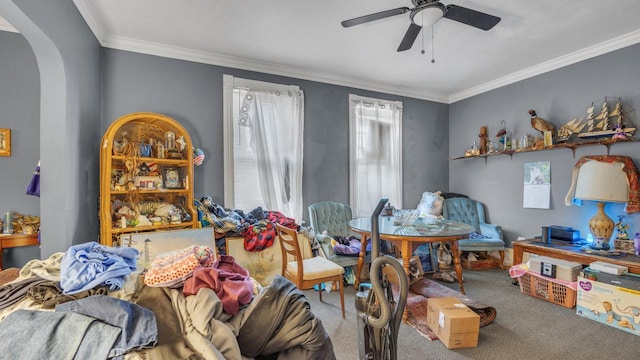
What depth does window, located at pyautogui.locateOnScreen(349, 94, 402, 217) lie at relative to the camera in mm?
4234

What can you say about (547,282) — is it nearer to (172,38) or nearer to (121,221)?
(121,221)

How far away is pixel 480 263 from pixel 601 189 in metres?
1.63

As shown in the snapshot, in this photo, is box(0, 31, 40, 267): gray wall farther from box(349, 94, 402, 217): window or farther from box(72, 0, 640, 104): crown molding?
box(349, 94, 402, 217): window

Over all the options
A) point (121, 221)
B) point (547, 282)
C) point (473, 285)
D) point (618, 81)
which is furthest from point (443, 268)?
point (121, 221)

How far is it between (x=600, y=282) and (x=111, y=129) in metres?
4.53

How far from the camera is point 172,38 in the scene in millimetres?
3006

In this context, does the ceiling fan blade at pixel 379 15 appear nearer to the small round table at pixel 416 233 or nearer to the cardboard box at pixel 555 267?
the small round table at pixel 416 233

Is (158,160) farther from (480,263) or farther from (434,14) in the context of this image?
(480,263)

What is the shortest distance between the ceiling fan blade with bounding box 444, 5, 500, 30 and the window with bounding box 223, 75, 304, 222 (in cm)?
214

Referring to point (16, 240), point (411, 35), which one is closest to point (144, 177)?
point (16, 240)

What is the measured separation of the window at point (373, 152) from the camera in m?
4.23

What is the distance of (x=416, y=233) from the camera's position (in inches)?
102

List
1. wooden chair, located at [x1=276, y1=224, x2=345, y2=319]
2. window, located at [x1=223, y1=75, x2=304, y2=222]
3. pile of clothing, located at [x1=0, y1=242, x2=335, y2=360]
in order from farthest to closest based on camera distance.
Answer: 1. window, located at [x1=223, y1=75, x2=304, y2=222]
2. wooden chair, located at [x1=276, y1=224, x2=345, y2=319]
3. pile of clothing, located at [x1=0, y1=242, x2=335, y2=360]

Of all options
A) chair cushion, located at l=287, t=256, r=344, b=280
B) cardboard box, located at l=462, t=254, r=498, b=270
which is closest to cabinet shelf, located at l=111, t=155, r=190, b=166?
chair cushion, located at l=287, t=256, r=344, b=280
